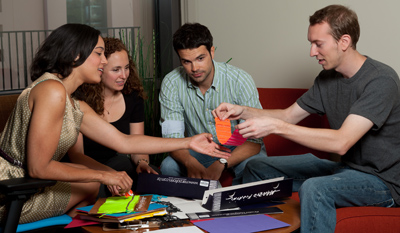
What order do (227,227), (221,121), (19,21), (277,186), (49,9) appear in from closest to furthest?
(227,227) → (277,186) → (221,121) → (19,21) → (49,9)

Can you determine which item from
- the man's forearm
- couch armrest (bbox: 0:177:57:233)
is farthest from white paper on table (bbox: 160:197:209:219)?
the man's forearm

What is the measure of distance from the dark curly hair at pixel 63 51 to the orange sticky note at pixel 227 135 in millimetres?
726

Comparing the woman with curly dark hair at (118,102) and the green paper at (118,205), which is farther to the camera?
the woman with curly dark hair at (118,102)

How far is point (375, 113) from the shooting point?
204 cm

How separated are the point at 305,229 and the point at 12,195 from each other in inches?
45.8

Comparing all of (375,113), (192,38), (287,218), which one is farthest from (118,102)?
(375,113)

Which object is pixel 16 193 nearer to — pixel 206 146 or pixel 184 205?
pixel 184 205

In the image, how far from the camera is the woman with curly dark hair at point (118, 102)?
274 cm

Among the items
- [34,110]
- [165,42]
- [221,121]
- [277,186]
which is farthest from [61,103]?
[165,42]

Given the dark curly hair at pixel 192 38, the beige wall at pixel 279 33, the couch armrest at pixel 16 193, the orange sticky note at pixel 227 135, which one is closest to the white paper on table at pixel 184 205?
the orange sticky note at pixel 227 135

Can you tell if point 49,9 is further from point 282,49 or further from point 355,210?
point 355,210

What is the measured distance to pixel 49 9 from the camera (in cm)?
344

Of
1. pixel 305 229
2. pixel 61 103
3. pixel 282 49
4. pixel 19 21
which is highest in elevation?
pixel 19 21

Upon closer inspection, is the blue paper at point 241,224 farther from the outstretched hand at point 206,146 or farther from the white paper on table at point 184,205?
the outstretched hand at point 206,146
